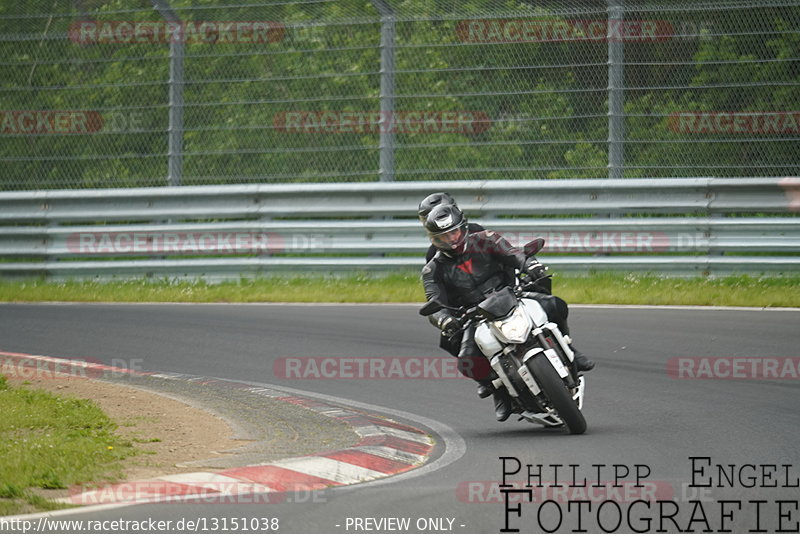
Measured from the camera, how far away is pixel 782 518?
19.1 ft

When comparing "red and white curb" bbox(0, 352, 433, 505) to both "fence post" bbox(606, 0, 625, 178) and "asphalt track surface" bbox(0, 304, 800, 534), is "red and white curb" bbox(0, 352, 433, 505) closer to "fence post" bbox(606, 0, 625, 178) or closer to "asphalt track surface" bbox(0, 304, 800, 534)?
"asphalt track surface" bbox(0, 304, 800, 534)

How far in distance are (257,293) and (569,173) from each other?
3.80m

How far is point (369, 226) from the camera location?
52.3 ft

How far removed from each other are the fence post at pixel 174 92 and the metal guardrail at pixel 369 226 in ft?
1.54

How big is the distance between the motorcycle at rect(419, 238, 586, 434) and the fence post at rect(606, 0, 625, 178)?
6850 millimetres

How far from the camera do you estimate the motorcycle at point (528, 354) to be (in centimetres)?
813

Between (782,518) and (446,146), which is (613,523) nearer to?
(782,518)

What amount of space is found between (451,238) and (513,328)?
0.72m

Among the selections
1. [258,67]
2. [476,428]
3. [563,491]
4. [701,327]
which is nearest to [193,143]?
[258,67]
